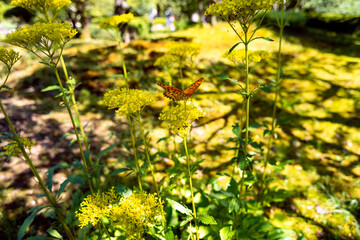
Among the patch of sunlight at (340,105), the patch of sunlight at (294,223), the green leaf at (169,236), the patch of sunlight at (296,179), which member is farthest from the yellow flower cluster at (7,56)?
the patch of sunlight at (340,105)

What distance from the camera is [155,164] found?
3627 millimetres

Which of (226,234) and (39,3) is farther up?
(39,3)

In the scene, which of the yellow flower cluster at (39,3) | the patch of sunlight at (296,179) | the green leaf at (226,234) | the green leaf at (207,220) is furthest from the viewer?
the patch of sunlight at (296,179)

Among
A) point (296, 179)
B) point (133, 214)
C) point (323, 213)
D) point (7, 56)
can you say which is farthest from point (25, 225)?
point (296, 179)

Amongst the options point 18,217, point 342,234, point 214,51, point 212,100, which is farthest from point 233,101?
point 18,217

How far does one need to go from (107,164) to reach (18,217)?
4.42ft

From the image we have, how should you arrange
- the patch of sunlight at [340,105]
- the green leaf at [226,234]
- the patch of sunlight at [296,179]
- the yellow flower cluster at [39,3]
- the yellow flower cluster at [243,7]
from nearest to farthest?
the yellow flower cluster at [243,7]
the yellow flower cluster at [39,3]
the green leaf at [226,234]
the patch of sunlight at [296,179]
the patch of sunlight at [340,105]

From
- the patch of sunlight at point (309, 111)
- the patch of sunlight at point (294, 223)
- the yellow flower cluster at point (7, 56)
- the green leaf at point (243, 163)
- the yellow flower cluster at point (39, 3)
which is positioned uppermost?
the yellow flower cluster at point (39, 3)

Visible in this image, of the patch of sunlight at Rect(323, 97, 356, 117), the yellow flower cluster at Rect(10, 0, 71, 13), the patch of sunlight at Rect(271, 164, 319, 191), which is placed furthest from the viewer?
the patch of sunlight at Rect(323, 97, 356, 117)

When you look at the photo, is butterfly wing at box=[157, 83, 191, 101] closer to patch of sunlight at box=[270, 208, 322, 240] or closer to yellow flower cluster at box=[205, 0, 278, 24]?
yellow flower cluster at box=[205, 0, 278, 24]

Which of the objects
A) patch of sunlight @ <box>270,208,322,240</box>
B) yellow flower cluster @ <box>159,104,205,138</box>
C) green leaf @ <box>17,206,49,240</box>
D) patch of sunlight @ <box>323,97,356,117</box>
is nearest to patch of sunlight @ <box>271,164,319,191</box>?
patch of sunlight @ <box>270,208,322,240</box>

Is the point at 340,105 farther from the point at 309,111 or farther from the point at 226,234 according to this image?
the point at 226,234

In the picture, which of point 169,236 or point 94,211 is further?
point 169,236

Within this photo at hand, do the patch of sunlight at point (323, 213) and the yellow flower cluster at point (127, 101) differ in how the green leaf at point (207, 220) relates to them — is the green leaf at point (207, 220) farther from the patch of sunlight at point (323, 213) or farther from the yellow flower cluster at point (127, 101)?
the patch of sunlight at point (323, 213)
